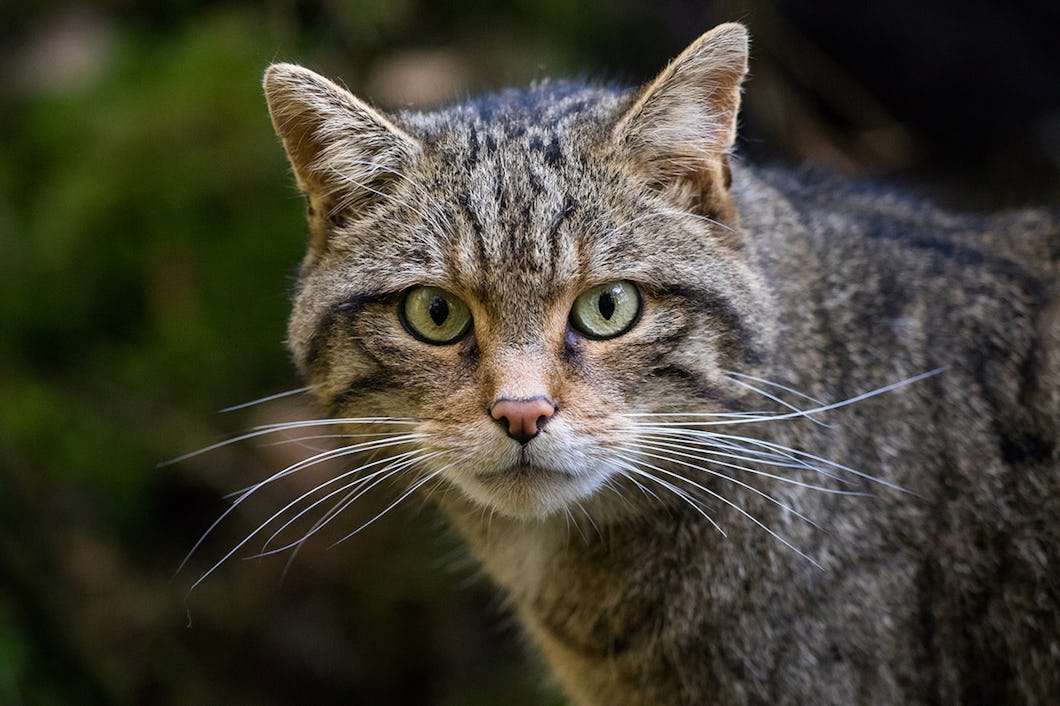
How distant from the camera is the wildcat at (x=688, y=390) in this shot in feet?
8.42

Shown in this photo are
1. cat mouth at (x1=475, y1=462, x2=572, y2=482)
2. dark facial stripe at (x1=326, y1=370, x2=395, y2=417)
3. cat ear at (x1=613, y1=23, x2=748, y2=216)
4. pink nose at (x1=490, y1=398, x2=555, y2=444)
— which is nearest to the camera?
pink nose at (x1=490, y1=398, x2=555, y2=444)

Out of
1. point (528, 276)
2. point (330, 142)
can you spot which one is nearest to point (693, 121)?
point (528, 276)

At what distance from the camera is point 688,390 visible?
262 cm

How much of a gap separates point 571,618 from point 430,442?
2.44 feet

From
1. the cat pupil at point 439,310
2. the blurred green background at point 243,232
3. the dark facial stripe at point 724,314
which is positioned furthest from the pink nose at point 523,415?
the blurred green background at point 243,232

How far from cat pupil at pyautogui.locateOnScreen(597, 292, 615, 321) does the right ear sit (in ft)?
2.11

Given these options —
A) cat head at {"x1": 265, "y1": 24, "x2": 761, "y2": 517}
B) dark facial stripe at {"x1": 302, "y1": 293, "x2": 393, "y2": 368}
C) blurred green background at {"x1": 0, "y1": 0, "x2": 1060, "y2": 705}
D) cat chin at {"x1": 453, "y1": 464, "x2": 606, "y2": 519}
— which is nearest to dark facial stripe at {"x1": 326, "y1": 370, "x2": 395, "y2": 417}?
cat head at {"x1": 265, "y1": 24, "x2": 761, "y2": 517}

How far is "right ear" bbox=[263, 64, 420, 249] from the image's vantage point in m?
2.71

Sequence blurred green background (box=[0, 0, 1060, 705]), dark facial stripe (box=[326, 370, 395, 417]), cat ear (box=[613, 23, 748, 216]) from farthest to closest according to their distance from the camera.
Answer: blurred green background (box=[0, 0, 1060, 705])
dark facial stripe (box=[326, 370, 395, 417])
cat ear (box=[613, 23, 748, 216])

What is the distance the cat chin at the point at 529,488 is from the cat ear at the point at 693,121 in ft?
2.58

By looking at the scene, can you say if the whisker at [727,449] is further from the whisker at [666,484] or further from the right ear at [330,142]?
the right ear at [330,142]

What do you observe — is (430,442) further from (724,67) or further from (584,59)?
(584,59)

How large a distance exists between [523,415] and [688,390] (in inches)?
18.8

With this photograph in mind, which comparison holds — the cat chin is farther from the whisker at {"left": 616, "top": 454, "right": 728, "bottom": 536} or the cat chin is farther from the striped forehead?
the striped forehead
